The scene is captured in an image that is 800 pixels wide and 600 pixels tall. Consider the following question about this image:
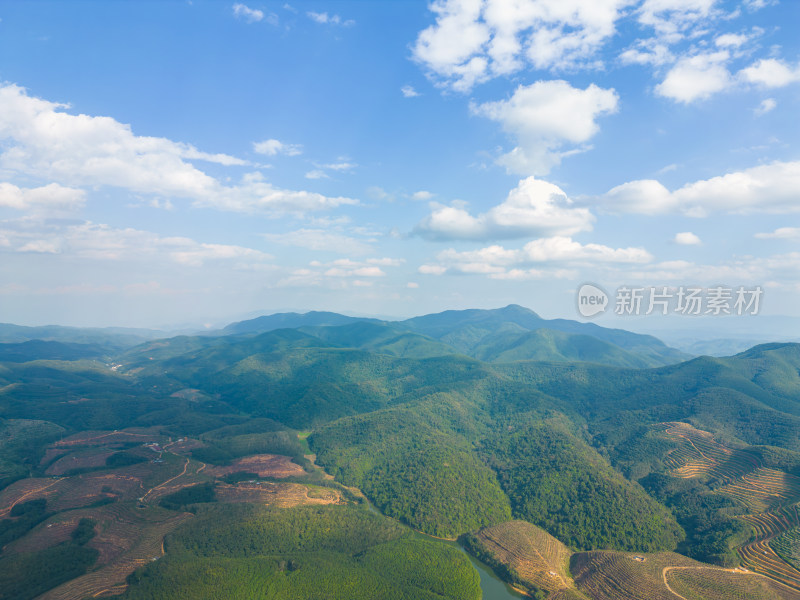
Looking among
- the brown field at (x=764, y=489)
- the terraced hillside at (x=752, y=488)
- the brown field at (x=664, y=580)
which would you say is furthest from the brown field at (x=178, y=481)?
the brown field at (x=764, y=489)

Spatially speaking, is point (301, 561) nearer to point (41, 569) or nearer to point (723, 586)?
point (41, 569)

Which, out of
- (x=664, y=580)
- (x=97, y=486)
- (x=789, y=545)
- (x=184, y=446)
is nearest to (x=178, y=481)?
(x=97, y=486)

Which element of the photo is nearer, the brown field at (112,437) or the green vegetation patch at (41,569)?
the green vegetation patch at (41,569)

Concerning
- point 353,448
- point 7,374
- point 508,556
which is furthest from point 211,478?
point 7,374

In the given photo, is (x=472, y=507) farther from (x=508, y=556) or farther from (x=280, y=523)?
(x=280, y=523)

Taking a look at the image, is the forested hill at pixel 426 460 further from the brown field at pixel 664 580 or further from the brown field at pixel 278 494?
the brown field at pixel 664 580
